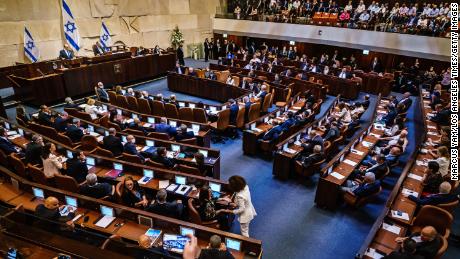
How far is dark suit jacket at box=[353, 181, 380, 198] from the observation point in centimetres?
597

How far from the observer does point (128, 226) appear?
15.7 ft

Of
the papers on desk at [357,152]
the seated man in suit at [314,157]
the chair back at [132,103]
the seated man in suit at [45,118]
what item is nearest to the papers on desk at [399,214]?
the seated man in suit at [314,157]

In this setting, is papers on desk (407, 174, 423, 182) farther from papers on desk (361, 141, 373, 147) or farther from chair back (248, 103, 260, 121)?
chair back (248, 103, 260, 121)

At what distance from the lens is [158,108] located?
10.1m

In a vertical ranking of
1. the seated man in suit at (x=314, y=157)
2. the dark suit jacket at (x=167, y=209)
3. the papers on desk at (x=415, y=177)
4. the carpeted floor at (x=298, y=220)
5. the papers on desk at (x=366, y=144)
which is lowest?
the carpeted floor at (x=298, y=220)

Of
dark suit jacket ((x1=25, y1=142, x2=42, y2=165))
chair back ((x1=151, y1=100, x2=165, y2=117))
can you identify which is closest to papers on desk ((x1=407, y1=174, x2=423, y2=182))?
chair back ((x1=151, y1=100, x2=165, y2=117))

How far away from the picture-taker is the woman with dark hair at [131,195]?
16.8 ft

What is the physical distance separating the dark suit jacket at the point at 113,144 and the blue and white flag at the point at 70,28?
411 inches

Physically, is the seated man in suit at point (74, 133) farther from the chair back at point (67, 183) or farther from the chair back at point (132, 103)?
the chair back at point (132, 103)

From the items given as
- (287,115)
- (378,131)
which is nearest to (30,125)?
(287,115)

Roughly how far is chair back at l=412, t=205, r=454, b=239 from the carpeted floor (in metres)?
0.95

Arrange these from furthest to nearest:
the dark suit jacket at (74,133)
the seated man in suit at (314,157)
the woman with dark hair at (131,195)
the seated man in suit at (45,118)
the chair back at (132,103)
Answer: the chair back at (132,103) → the seated man in suit at (45,118) → the dark suit jacket at (74,133) → the seated man in suit at (314,157) → the woman with dark hair at (131,195)

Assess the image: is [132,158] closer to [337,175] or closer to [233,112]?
[233,112]

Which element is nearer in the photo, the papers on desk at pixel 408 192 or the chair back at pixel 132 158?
the papers on desk at pixel 408 192
